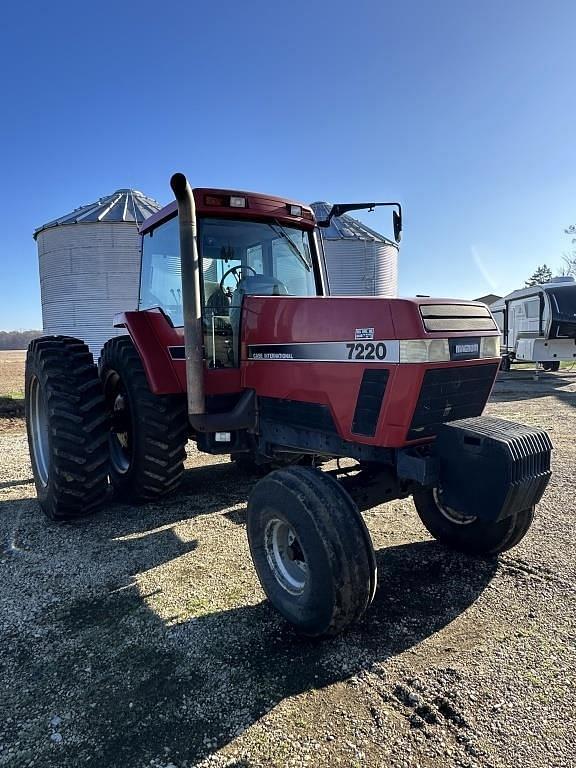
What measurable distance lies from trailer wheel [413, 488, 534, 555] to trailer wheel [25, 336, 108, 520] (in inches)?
99.8

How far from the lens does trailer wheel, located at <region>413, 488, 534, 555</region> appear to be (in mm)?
3293

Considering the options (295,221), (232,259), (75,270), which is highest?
(75,270)

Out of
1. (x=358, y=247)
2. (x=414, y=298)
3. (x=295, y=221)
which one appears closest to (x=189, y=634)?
(x=414, y=298)

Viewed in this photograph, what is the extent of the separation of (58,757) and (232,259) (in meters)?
3.18

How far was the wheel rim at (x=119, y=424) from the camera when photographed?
4719mm

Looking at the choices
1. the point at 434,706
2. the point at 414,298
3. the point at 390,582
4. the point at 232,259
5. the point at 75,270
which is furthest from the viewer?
the point at 75,270

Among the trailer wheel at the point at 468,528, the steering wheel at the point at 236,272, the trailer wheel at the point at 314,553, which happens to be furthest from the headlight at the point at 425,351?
the steering wheel at the point at 236,272

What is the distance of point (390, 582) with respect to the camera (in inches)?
130

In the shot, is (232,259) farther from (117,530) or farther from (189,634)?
(189,634)

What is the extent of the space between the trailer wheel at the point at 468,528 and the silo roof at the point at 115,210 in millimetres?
13915

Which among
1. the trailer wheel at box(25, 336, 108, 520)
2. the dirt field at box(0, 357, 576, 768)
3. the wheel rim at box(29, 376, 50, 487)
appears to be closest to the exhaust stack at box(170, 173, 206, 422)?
the dirt field at box(0, 357, 576, 768)

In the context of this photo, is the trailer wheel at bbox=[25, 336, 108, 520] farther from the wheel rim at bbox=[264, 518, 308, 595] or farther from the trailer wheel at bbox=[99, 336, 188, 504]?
the wheel rim at bbox=[264, 518, 308, 595]

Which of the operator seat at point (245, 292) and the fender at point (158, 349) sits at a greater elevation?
the operator seat at point (245, 292)

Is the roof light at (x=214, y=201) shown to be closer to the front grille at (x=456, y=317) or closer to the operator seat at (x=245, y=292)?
the operator seat at (x=245, y=292)
